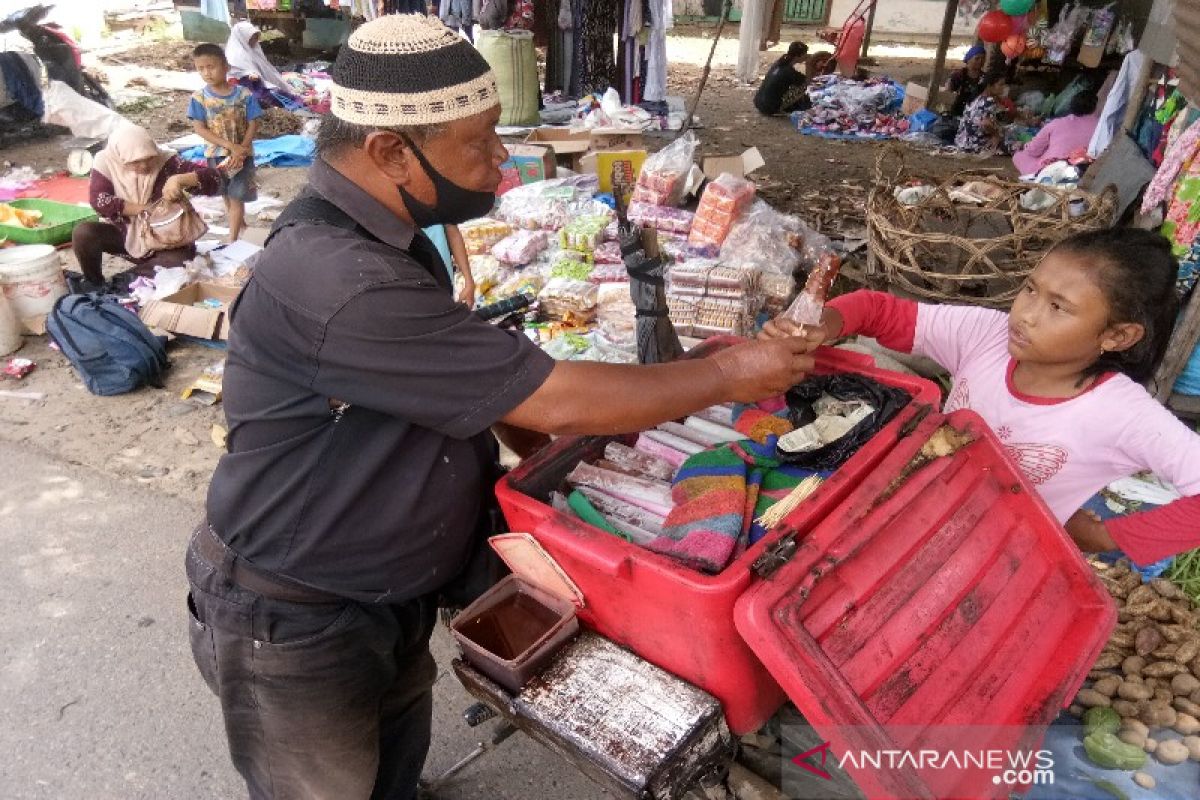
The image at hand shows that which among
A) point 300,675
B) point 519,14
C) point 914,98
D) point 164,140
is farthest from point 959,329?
point 164,140

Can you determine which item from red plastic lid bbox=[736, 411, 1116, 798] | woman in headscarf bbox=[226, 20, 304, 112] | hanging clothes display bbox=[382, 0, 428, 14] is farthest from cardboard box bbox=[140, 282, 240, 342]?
hanging clothes display bbox=[382, 0, 428, 14]

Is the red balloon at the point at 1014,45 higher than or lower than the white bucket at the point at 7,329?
higher

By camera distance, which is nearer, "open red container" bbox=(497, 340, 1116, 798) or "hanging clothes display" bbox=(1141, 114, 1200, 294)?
"open red container" bbox=(497, 340, 1116, 798)

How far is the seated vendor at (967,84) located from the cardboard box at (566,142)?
532 centimetres

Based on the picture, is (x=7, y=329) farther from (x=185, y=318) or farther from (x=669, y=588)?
(x=669, y=588)

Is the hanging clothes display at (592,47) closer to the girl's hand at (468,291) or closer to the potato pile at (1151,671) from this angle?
the girl's hand at (468,291)

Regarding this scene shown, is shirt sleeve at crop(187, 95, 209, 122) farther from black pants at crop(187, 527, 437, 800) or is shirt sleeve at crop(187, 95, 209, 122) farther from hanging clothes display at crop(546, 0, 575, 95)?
black pants at crop(187, 527, 437, 800)

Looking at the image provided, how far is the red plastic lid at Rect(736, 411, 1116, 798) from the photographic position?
1178mm

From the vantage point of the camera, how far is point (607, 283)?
4.64 meters

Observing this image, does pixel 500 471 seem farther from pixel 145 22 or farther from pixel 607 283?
pixel 145 22

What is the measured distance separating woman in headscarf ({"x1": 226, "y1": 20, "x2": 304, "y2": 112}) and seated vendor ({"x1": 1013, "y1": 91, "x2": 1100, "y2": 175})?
28.3 ft

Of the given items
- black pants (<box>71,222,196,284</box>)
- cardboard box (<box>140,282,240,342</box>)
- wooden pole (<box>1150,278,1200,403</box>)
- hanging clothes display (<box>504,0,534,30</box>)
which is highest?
hanging clothes display (<box>504,0,534,30</box>)

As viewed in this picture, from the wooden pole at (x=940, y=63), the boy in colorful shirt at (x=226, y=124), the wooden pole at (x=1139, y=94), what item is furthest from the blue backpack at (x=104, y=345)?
the wooden pole at (x=940, y=63)

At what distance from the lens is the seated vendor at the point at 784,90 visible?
10188mm
